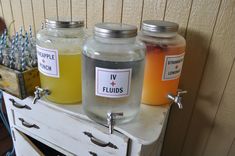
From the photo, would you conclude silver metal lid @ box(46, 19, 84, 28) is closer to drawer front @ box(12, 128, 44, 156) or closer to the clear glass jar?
the clear glass jar

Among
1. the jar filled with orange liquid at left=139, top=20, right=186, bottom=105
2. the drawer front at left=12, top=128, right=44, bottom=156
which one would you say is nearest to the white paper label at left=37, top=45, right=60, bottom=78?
the jar filled with orange liquid at left=139, top=20, right=186, bottom=105

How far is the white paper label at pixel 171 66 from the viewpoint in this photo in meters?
0.57

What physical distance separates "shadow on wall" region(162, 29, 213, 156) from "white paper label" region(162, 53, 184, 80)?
15cm

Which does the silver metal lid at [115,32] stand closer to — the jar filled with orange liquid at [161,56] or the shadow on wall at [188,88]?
the jar filled with orange liquid at [161,56]

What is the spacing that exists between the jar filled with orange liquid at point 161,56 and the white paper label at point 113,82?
0.41ft

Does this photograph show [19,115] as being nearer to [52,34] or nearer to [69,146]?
[69,146]

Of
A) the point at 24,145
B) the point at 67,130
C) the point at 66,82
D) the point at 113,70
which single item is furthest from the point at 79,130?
the point at 24,145

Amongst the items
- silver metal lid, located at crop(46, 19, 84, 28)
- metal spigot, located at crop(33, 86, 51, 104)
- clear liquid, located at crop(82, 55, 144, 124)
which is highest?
silver metal lid, located at crop(46, 19, 84, 28)

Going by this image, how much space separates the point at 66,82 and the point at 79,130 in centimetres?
16

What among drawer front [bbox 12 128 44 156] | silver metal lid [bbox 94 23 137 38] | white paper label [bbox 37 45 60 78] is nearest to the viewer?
silver metal lid [bbox 94 23 137 38]

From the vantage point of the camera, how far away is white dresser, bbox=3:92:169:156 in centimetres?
54

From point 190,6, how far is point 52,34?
442 mm

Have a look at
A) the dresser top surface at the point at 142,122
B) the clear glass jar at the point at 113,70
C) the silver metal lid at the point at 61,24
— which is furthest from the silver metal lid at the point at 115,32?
the dresser top surface at the point at 142,122

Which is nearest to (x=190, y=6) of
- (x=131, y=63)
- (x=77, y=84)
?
(x=131, y=63)
